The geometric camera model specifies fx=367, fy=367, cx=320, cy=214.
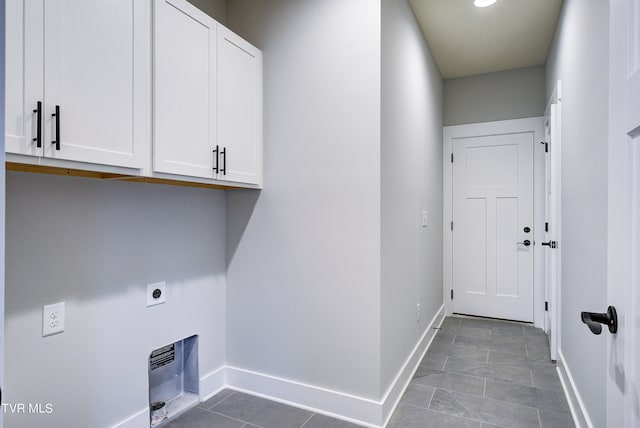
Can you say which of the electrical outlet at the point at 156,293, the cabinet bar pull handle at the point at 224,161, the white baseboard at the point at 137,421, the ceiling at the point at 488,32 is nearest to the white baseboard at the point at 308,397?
the white baseboard at the point at 137,421

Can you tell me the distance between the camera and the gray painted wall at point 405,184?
2.17m

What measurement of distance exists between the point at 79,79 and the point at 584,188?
2442 mm

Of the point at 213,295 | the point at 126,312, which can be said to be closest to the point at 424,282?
the point at 213,295

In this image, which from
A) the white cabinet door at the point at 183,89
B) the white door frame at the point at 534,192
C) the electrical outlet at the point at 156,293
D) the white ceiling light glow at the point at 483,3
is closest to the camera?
the white cabinet door at the point at 183,89

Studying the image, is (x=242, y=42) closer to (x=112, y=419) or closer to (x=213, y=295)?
(x=213, y=295)

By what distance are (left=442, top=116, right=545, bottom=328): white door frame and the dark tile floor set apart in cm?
93

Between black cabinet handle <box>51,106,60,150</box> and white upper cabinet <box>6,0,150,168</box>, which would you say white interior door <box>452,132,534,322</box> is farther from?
black cabinet handle <box>51,106,60,150</box>

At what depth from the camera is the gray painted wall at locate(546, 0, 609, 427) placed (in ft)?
5.49

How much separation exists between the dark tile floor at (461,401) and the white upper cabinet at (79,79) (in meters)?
1.56

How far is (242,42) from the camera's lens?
2.19m

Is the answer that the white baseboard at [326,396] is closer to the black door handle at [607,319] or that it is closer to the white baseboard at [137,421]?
the white baseboard at [137,421]

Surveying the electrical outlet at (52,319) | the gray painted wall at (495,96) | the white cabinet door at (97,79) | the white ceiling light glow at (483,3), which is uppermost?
the white ceiling light glow at (483,3)

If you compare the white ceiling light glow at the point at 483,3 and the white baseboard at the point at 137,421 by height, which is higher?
the white ceiling light glow at the point at 483,3

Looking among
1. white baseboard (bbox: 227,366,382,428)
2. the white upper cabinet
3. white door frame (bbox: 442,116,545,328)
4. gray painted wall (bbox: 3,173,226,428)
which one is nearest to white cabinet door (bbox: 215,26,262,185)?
gray painted wall (bbox: 3,173,226,428)
